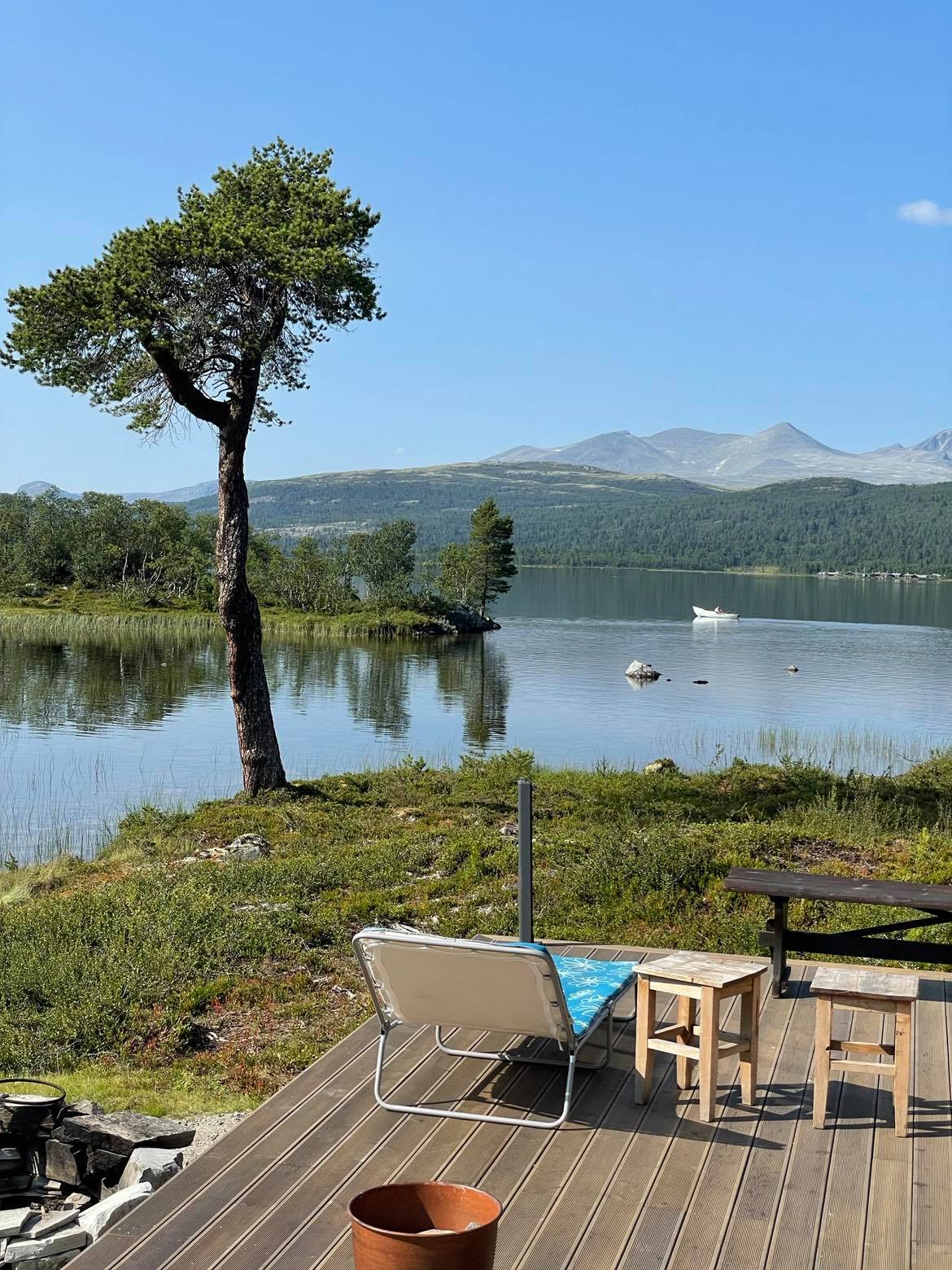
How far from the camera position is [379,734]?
2388 centimetres

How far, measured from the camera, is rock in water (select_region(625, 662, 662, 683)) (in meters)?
38.0

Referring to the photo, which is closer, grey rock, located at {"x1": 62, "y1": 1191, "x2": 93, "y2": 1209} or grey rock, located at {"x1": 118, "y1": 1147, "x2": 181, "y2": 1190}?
grey rock, located at {"x1": 118, "y1": 1147, "x2": 181, "y2": 1190}

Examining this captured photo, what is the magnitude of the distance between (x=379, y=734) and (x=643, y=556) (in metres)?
167

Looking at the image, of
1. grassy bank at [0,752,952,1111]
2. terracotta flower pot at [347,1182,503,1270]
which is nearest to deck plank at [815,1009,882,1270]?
terracotta flower pot at [347,1182,503,1270]

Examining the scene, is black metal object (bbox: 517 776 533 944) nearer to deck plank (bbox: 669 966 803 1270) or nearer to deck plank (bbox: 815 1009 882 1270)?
deck plank (bbox: 669 966 803 1270)

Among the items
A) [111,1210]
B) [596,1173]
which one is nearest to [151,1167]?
[111,1210]

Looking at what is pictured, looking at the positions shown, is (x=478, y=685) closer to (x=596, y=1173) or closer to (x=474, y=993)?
(x=474, y=993)

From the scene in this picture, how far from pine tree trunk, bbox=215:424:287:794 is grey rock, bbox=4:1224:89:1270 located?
10155 millimetres

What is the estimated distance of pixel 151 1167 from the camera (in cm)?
390

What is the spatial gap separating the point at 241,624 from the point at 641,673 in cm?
2587

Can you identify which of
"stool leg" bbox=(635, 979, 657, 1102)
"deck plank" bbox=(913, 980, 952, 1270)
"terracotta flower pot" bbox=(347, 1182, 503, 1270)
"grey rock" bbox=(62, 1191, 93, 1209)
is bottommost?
"grey rock" bbox=(62, 1191, 93, 1209)

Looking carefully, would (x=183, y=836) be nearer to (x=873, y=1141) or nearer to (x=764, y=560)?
(x=873, y=1141)

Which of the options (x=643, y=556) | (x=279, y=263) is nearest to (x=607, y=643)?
(x=279, y=263)

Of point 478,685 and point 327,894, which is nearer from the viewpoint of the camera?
point 327,894
